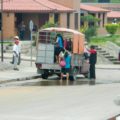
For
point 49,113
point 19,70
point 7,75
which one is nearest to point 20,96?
point 49,113

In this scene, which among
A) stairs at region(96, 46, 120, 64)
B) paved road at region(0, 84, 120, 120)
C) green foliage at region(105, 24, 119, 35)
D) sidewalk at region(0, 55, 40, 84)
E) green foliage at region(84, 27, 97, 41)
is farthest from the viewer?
green foliage at region(105, 24, 119, 35)

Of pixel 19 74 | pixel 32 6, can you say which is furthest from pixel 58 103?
pixel 32 6

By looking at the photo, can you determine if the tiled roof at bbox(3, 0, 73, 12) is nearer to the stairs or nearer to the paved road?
the stairs

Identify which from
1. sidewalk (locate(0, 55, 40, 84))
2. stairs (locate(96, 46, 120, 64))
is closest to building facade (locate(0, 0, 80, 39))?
stairs (locate(96, 46, 120, 64))

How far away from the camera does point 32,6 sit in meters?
58.5

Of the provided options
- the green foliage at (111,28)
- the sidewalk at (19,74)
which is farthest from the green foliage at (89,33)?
the sidewalk at (19,74)

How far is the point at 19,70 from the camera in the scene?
33750mm

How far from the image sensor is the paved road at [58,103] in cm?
1681

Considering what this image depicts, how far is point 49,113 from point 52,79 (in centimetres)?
1370

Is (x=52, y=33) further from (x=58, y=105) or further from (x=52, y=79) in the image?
(x=58, y=105)

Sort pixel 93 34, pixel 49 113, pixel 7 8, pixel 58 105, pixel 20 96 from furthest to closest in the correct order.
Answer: pixel 93 34
pixel 7 8
pixel 20 96
pixel 58 105
pixel 49 113

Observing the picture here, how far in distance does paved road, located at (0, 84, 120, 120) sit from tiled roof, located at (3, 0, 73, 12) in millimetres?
31238

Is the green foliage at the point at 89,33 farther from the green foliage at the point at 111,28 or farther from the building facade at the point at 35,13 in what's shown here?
the green foliage at the point at 111,28

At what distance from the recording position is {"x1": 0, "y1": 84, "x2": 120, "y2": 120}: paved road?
55.2 ft
